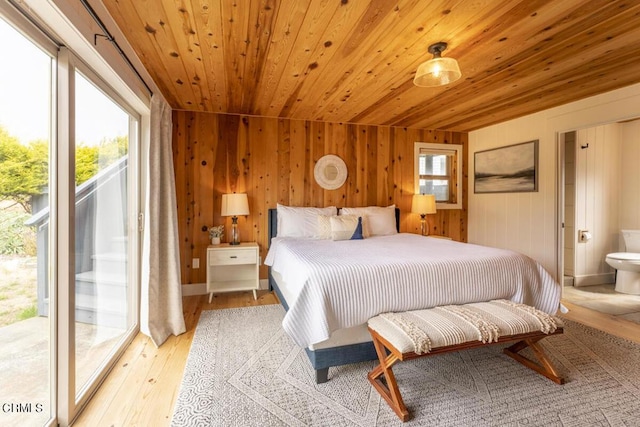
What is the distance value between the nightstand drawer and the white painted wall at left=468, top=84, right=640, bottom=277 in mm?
3410

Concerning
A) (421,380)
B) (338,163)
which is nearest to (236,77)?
(338,163)

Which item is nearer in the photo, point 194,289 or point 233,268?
point 194,289

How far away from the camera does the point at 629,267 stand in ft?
11.1

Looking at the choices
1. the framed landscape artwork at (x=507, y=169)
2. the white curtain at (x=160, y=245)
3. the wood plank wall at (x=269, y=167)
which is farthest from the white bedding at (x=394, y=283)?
the framed landscape artwork at (x=507, y=169)

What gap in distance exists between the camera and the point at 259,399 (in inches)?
63.8

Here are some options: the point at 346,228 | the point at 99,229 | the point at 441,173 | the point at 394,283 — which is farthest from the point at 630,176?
the point at 99,229

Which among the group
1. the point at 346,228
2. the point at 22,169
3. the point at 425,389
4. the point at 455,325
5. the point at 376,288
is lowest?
the point at 425,389

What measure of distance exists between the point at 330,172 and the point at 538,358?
290 centimetres

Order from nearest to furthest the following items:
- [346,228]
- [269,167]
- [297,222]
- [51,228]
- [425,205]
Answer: [51,228] < [346,228] < [297,222] < [269,167] < [425,205]

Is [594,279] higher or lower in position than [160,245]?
lower

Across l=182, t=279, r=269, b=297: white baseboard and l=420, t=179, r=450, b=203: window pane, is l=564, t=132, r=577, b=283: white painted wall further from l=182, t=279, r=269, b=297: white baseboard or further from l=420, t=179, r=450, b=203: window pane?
l=182, t=279, r=269, b=297: white baseboard

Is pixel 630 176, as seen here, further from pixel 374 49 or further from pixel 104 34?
pixel 104 34

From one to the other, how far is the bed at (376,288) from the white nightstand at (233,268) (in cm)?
121

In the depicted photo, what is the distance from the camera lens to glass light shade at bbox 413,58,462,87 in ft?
6.42
